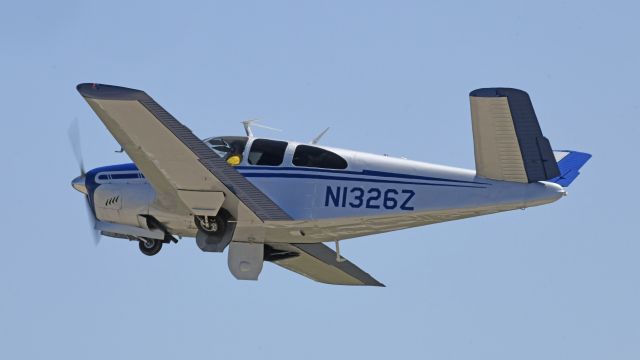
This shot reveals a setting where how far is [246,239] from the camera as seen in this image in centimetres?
2422

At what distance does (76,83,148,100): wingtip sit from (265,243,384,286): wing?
5.04 metres

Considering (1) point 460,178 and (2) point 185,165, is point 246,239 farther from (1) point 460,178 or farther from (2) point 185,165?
(1) point 460,178

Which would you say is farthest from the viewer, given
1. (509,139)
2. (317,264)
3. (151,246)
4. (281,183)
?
(317,264)

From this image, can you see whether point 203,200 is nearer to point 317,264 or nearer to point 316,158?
point 316,158

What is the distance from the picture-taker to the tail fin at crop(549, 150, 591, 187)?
80.2 ft

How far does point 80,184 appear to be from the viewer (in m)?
25.2

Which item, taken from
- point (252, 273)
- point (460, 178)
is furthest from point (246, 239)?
point (460, 178)

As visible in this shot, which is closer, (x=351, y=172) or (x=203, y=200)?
(x=203, y=200)

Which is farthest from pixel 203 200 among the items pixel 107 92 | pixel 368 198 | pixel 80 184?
pixel 80 184

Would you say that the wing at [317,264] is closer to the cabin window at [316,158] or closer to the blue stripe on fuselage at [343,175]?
the blue stripe on fuselage at [343,175]

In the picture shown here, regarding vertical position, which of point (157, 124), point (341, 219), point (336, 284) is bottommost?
point (336, 284)

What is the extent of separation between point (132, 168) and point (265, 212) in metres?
2.66

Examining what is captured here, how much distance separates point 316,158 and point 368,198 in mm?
1113

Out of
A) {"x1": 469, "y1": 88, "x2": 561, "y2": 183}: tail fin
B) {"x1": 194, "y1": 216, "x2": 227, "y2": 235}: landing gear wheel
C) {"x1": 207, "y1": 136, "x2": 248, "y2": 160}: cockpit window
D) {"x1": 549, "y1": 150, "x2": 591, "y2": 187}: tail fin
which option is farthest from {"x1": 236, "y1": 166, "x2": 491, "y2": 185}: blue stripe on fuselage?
{"x1": 549, "y1": 150, "x2": 591, "y2": 187}: tail fin
